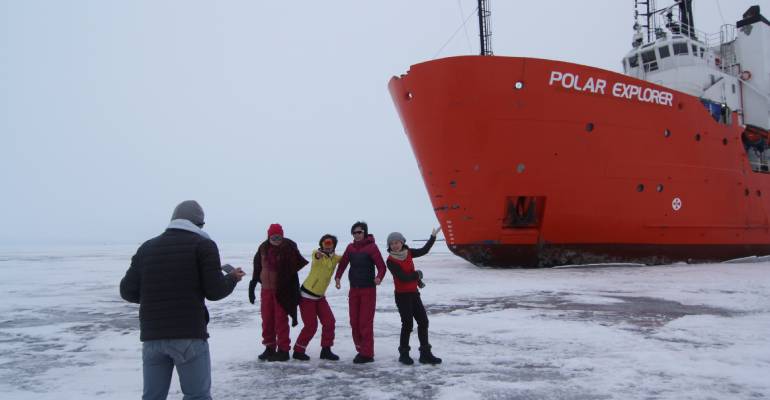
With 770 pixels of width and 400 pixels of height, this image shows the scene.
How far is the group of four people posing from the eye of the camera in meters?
4.59

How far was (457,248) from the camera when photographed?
1355 cm

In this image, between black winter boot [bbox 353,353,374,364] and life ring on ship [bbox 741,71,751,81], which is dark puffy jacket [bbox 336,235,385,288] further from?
life ring on ship [bbox 741,71,751,81]

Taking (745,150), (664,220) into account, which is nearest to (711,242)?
(664,220)

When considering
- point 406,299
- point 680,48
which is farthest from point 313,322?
point 680,48

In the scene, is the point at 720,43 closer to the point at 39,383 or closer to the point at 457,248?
the point at 457,248

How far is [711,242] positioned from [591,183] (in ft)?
16.8

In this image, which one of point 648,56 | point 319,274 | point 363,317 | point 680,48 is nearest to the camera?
point 363,317

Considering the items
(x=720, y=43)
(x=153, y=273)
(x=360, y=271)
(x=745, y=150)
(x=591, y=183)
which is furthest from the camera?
(x=720, y=43)

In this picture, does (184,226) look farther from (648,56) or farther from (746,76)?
(746,76)

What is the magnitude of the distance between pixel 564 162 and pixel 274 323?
31.1 feet

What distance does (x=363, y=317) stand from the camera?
15.3 feet

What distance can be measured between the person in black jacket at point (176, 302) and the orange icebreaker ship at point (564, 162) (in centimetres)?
1019

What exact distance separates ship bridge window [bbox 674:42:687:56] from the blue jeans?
63.7ft

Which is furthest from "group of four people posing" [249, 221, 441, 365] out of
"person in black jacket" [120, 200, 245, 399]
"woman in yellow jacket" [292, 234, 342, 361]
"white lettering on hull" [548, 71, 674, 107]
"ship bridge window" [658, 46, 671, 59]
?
"ship bridge window" [658, 46, 671, 59]
